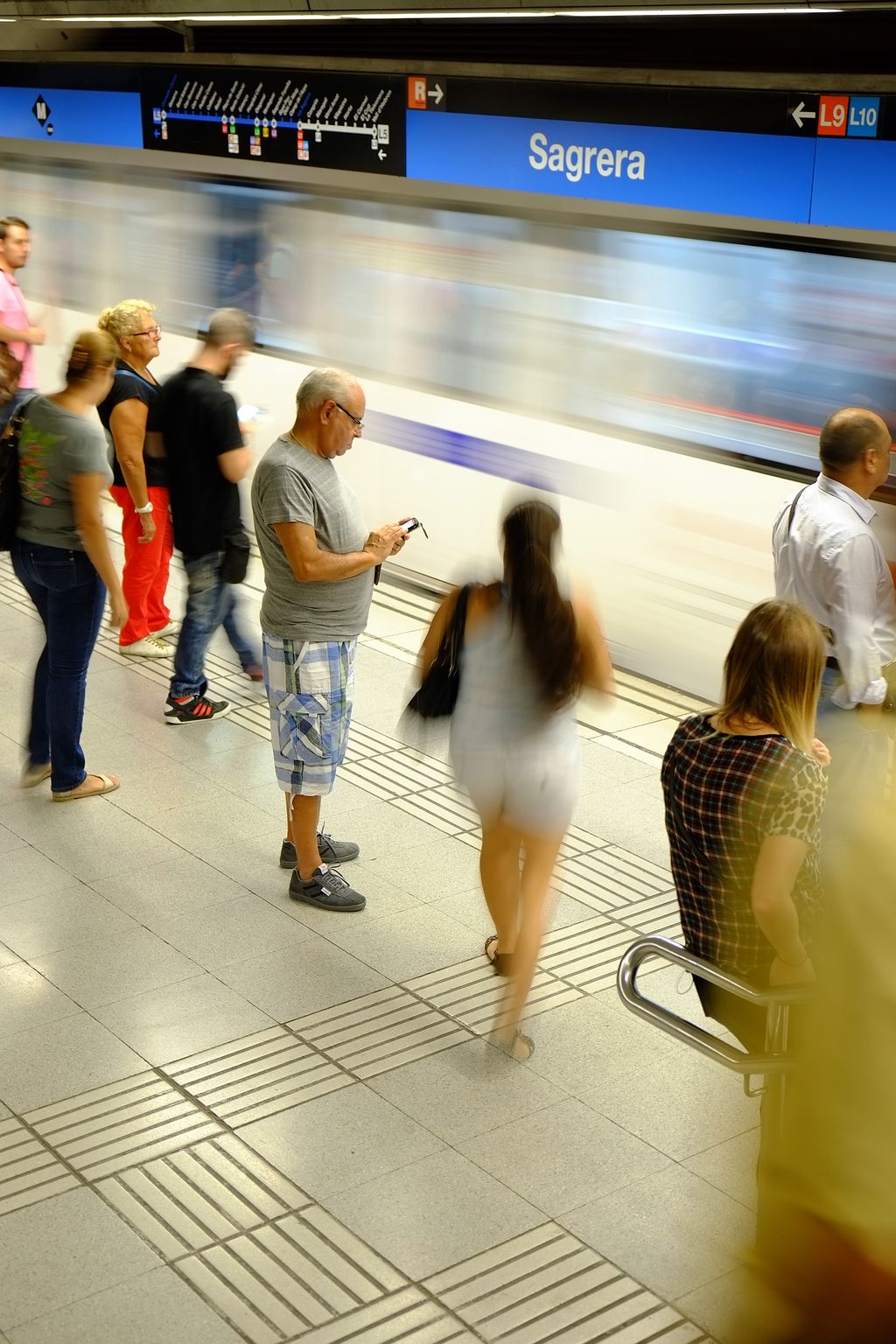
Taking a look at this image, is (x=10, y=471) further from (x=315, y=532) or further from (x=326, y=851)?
(x=326, y=851)

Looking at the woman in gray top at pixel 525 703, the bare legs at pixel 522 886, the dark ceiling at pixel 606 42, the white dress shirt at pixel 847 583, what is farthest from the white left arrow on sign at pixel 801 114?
the bare legs at pixel 522 886

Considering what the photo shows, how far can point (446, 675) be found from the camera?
3834 mm

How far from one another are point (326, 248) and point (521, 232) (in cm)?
177

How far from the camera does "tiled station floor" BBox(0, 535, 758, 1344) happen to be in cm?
313

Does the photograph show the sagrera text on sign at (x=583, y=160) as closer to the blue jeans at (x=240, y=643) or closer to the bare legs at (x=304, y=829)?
the blue jeans at (x=240, y=643)

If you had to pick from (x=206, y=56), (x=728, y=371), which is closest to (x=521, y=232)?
(x=728, y=371)

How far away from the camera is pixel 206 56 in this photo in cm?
851

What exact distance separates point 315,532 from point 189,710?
7.24 ft

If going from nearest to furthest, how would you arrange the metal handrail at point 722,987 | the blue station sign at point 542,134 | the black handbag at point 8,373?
the metal handrail at point 722,987, the blue station sign at point 542,134, the black handbag at point 8,373

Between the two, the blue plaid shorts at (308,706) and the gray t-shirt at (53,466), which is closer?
the blue plaid shorts at (308,706)

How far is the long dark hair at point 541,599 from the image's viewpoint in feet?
12.0

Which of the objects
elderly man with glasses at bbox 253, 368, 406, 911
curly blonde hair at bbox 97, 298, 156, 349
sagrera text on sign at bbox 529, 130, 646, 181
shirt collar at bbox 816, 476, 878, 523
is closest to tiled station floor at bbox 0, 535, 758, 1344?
elderly man with glasses at bbox 253, 368, 406, 911

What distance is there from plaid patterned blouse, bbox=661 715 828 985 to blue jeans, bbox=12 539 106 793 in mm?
2752

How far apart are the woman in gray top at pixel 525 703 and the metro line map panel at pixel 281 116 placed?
424 cm
